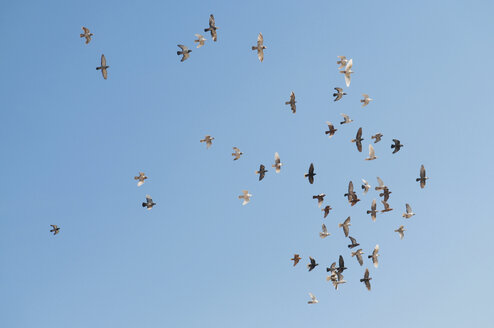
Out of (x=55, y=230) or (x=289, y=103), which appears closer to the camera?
(x=289, y=103)

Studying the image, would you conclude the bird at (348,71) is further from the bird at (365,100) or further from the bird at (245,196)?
the bird at (245,196)

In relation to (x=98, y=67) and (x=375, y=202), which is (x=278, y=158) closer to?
(x=375, y=202)

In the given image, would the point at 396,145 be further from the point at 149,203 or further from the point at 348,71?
the point at 149,203

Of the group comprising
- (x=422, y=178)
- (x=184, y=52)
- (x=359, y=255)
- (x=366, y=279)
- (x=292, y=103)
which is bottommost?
(x=366, y=279)

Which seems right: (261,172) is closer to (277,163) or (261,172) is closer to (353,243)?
(277,163)

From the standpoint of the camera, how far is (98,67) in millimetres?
65375

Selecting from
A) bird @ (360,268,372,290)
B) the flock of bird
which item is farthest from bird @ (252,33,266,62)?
bird @ (360,268,372,290)

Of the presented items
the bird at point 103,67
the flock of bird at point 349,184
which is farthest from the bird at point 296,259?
the bird at point 103,67

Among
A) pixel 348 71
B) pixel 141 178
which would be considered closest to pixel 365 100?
pixel 348 71

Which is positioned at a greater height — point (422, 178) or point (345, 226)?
point (422, 178)

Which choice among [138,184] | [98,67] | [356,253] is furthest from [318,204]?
[98,67]

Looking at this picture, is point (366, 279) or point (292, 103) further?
point (366, 279)

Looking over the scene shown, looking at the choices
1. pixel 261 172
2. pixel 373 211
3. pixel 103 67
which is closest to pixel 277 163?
pixel 261 172

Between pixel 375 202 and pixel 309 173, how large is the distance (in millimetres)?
7002
